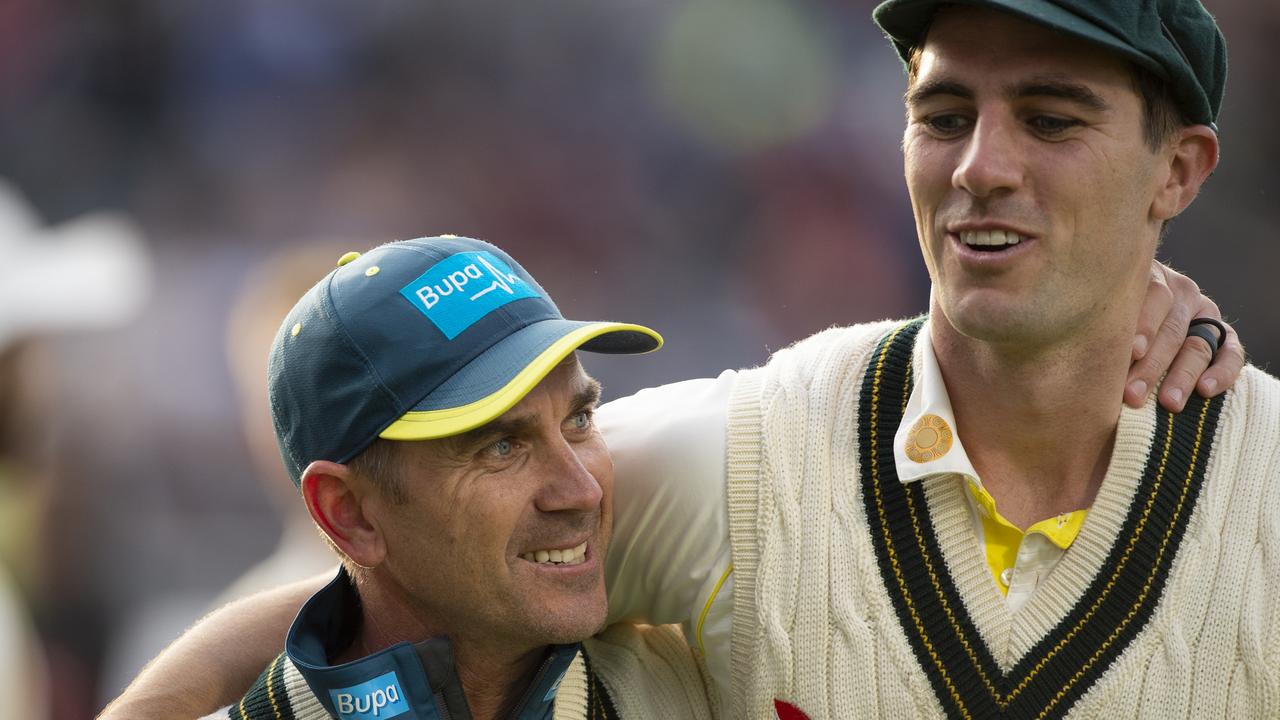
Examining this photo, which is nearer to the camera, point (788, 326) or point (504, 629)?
point (504, 629)

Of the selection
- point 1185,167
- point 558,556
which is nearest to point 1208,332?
point 1185,167

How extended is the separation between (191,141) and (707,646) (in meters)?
3.45

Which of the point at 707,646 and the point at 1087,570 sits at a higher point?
the point at 1087,570

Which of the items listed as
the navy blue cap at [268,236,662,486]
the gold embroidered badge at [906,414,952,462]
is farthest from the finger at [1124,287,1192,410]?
the navy blue cap at [268,236,662,486]

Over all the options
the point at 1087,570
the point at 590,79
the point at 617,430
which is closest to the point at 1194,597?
the point at 1087,570

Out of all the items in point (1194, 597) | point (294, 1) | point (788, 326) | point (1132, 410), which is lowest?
point (788, 326)

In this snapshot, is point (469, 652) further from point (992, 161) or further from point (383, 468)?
point (992, 161)

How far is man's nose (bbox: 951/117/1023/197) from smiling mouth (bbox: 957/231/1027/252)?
0.07 m

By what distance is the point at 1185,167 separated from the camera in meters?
2.48

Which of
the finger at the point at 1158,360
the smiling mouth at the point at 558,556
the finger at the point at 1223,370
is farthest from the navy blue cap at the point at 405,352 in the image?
Result: the finger at the point at 1223,370

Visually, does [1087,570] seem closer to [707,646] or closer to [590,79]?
[707,646]

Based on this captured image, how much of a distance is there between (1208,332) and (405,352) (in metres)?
1.43

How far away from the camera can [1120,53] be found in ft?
7.29

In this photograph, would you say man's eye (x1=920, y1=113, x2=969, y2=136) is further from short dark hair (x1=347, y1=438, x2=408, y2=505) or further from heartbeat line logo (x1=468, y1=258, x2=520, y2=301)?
short dark hair (x1=347, y1=438, x2=408, y2=505)
